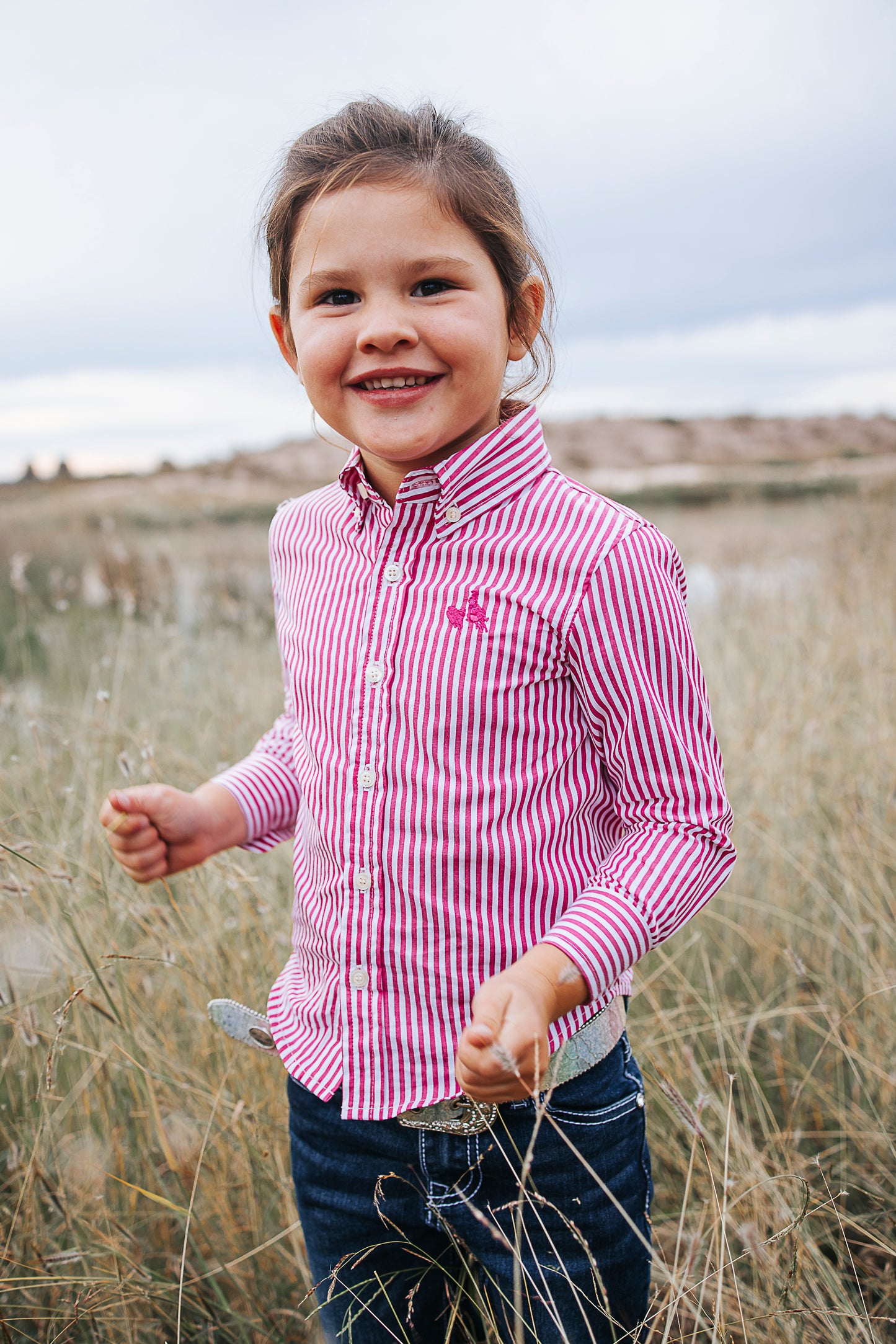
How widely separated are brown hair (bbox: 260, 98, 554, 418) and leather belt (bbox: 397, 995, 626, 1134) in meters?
0.80

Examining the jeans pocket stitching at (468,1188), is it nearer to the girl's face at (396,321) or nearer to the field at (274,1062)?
the field at (274,1062)

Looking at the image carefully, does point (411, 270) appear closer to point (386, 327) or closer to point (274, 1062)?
point (386, 327)

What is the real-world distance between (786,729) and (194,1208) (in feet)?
6.75

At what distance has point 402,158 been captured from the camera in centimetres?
102

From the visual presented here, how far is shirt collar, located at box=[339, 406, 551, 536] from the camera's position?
3.33ft

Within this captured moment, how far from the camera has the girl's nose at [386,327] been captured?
97cm

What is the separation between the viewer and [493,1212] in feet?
3.32

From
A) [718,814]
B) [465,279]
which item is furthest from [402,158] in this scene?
[718,814]

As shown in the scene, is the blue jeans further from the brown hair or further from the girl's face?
the brown hair

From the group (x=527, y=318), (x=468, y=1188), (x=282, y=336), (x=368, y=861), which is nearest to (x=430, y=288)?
(x=527, y=318)

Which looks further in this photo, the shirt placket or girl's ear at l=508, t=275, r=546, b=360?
girl's ear at l=508, t=275, r=546, b=360

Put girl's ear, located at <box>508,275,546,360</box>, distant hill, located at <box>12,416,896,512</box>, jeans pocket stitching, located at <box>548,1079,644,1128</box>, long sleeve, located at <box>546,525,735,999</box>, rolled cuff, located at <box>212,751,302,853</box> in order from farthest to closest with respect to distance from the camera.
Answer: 1. distant hill, located at <box>12,416,896,512</box>
2. rolled cuff, located at <box>212,751,302,853</box>
3. girl's ear, located at <box>508,275,546,360</box>
4. jeans pocket stitching, located at <box>548,1079,644,1128</box>
5. long sleeve, located at <box>546,525,735,999</box>

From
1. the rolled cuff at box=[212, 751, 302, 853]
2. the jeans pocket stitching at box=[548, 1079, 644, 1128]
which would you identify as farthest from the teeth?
the jeans pocket stitching at box=[548, 1079, 644, 1128]

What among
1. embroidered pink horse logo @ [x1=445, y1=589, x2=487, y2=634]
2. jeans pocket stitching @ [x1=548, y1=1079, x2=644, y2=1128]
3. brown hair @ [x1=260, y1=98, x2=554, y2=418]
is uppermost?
brown hair @ [x1=260, y1=98, x2=554, y2=418]
